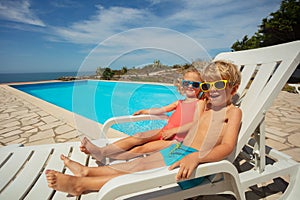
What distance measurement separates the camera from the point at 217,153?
0.97 m

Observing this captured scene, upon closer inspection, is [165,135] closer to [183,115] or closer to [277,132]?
[183,115]

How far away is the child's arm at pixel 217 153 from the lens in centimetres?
82

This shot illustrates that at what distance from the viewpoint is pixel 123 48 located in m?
1.32

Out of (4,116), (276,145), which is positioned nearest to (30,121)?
(4,116)

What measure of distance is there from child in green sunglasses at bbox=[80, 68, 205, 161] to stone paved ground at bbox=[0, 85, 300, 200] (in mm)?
1048

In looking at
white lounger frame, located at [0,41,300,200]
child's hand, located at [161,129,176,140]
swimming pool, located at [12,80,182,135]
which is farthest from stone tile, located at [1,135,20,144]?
child's hand, located at [161,129,176,140]

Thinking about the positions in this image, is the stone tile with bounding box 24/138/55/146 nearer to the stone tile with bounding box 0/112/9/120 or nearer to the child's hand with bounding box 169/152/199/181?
the stone tile with bounding box 0/112/9/120

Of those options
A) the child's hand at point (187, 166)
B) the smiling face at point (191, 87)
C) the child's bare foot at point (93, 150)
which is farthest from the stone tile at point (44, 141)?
the child's hand at point (187, 166)

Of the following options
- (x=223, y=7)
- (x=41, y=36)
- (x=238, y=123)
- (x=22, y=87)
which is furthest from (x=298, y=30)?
(x=41, y=36)

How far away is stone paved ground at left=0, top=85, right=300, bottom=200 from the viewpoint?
240cm

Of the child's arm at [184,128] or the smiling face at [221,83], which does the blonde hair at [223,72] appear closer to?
the smiling face at [221,83]

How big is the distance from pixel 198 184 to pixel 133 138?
0.75 m

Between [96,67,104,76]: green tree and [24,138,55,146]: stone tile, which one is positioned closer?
[96,67,104,76]: green tree

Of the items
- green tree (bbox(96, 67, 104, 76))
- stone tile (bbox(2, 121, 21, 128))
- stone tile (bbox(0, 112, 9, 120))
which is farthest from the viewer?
stone tile (bbox(0, 112, 9, 120))
